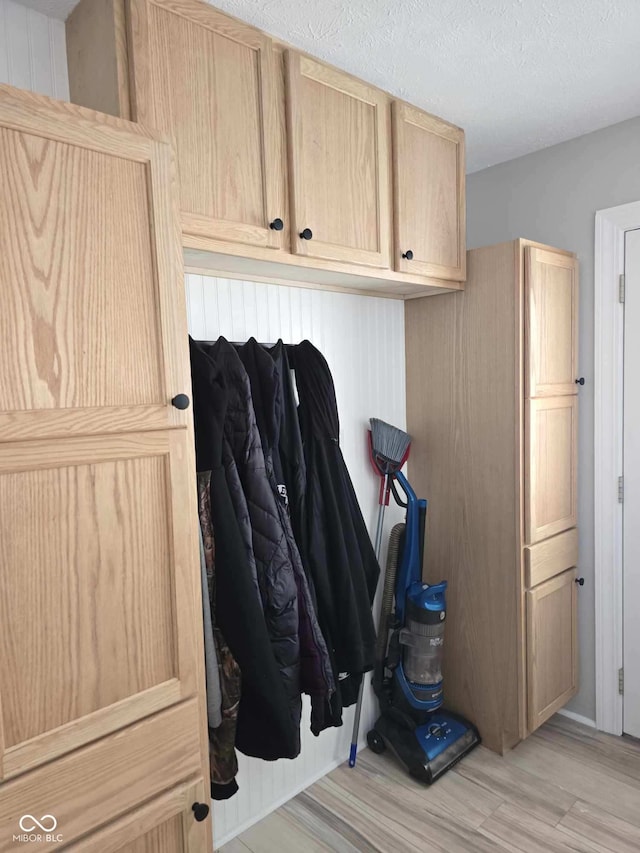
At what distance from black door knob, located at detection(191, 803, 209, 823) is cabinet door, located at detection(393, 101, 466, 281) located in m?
1.64

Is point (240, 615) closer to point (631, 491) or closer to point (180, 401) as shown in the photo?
point (180, 401)

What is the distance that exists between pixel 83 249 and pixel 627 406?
216 cm

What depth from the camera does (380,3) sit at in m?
1.51

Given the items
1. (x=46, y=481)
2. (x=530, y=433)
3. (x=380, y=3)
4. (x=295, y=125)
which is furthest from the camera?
(x=530, y=433)

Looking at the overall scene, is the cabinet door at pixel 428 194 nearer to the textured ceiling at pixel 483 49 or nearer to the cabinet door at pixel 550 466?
the textured ceiling at pixel 483 49

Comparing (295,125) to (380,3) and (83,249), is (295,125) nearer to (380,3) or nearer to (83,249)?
(380,3)

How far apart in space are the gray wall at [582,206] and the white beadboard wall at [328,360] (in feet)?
2.39

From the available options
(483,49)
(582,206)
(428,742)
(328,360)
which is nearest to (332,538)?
(328,360)

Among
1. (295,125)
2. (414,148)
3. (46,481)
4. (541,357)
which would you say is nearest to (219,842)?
(46,481)

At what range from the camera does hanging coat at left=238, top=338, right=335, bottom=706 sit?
1721 millimetres

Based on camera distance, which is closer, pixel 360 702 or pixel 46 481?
pixel 46 481

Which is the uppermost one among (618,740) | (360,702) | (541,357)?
(541,357)

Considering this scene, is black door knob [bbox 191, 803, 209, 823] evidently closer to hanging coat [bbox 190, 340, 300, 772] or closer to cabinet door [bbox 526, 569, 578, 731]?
hanging coat [bbox 190, 340, 300, 772]

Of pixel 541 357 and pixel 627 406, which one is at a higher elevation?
pixel 541 357
